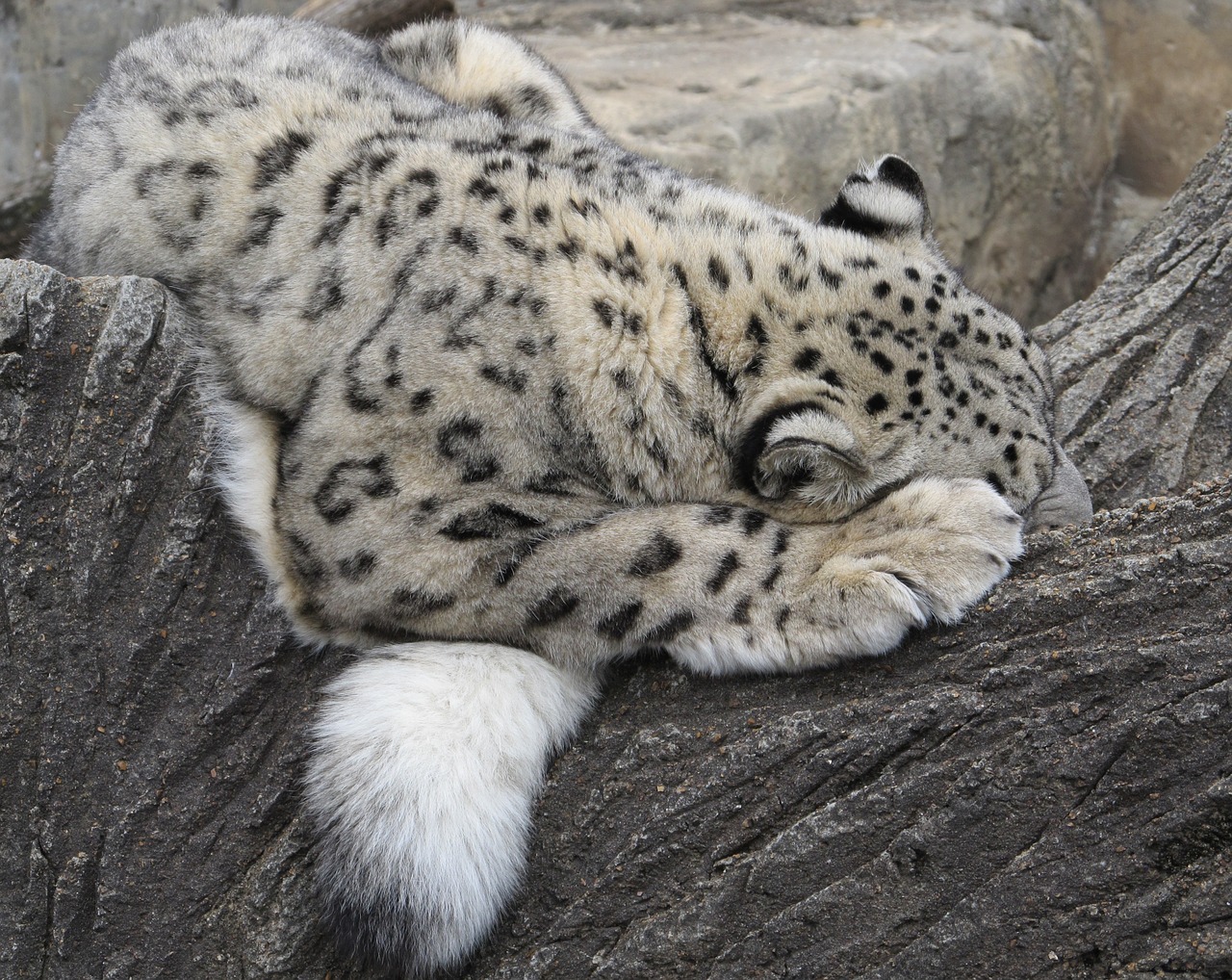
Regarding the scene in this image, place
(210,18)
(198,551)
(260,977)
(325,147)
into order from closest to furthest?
(260,977) → (198,551) → (325,147) → (210,18)

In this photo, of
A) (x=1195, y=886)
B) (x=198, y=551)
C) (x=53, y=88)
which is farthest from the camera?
(x=53, y=88)

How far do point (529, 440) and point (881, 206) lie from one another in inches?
38.9

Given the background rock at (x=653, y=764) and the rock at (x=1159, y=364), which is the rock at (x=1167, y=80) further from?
the background rock at (x=653, y=764)

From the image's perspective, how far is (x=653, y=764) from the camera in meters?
2.10

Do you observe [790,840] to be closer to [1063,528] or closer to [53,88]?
[1063,528]

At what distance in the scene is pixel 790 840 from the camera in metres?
1.95

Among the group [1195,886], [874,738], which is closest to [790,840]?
[874,738]

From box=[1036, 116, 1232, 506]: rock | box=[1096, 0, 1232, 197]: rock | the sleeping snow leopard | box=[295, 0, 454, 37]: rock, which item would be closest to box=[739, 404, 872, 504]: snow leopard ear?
the sleeping snow leopard

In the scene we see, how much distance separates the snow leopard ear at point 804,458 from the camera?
2.29 metres

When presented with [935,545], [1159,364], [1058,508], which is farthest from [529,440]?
[1159,364]

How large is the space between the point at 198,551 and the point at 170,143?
104 centimetres

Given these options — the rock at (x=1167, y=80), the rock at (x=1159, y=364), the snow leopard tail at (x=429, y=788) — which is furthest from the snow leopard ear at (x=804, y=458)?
the rock at (x=1167, y=80)

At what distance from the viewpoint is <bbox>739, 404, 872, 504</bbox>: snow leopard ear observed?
2293mm

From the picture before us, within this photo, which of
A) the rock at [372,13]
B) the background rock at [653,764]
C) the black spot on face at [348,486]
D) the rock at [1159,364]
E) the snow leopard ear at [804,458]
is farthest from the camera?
the rock at [372,13]
